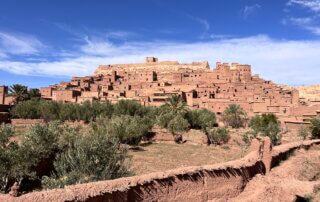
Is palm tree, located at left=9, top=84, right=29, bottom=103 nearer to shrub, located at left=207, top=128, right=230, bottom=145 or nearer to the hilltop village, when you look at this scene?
the hilltop village

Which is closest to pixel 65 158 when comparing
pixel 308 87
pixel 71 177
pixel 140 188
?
pixel 71 177

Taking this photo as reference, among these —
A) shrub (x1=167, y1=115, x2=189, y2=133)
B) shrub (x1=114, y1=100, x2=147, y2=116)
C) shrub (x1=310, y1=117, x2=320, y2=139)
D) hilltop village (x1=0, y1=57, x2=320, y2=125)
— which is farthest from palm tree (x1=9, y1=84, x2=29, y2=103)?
shrub (x1=310, y1=117, x2=320, y2=139)

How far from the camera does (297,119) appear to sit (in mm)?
41844

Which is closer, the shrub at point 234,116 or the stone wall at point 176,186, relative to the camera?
the stone wall at point 176,186

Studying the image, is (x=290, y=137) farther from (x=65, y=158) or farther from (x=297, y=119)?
(x=65, y=158)

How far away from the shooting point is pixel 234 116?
44.4m

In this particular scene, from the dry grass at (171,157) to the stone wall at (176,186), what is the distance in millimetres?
4891

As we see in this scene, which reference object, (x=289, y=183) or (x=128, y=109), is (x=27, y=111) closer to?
(x=128, y=109)

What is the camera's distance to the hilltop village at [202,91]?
1870 inches

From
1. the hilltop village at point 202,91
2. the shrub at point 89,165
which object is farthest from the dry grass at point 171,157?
the hilltop village at point 202,91

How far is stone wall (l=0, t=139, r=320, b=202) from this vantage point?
293 inches

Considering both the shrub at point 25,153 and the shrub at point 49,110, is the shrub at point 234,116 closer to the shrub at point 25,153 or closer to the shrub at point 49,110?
the shrub at point 49,110

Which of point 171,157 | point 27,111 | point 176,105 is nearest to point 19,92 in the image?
point 27,111

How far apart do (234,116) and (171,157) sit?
24840 millimetres
